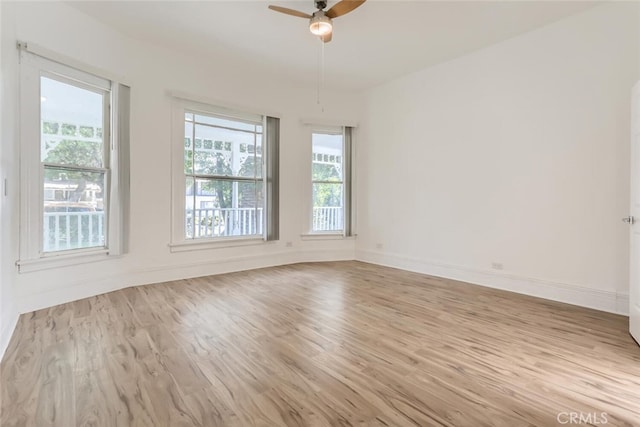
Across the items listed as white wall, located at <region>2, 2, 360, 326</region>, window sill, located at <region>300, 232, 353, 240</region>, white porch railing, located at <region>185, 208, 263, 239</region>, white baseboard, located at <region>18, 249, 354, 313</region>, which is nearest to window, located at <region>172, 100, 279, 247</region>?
white porch railing, located at <region>185, 208, 263, 239</region>

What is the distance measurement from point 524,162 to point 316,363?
3421mm

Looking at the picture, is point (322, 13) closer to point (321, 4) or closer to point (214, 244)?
point (321, 4)

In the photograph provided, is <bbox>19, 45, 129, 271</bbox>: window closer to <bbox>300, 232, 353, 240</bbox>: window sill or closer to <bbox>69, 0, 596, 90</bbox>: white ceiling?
<bbox>69, 0, 596, 90</bbox>: white ceiling

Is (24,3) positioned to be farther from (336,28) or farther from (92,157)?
(336,28)

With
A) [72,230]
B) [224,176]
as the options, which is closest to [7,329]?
[72,230]

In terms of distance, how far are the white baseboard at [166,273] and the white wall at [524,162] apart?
1.43 meters

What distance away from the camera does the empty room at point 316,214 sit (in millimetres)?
1801

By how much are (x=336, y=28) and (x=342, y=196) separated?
9.43 ft

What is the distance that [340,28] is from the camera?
139 inches

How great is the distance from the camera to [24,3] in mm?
2865

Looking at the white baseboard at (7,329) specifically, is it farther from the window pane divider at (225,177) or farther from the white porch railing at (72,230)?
the window pane divider at (225,177)

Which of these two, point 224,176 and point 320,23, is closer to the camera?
point 320,23

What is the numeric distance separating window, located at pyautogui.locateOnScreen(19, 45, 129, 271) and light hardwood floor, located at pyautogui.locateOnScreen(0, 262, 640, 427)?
0.75m

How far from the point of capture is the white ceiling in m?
3.13
